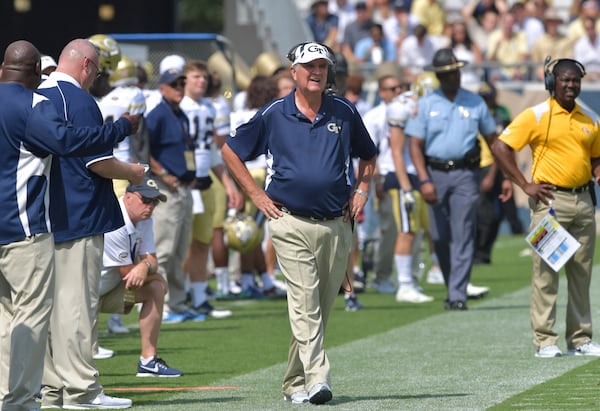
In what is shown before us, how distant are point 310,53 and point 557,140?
2692mm

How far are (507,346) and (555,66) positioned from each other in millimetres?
2217

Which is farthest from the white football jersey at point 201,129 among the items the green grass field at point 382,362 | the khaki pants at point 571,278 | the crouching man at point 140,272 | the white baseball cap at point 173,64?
the khaki pants at point 571,278

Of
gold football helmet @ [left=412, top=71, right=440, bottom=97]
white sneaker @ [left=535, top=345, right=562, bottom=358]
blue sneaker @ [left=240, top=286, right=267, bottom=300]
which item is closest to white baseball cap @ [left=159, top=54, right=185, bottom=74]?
blue sneaker @ [left=240, top=286, right=267, bottom=300]

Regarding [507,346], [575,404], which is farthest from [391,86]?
[575,404]

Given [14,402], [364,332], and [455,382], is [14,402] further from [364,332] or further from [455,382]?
[364,332]

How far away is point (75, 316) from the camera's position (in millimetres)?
8508

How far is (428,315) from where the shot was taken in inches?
546

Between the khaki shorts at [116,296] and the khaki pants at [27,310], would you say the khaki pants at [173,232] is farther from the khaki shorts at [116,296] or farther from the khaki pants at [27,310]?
the khaki pants at [27,310]

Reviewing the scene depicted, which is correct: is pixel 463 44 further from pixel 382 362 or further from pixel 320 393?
pixel 320 393

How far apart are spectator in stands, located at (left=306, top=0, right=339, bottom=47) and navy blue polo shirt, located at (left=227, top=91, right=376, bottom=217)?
17.8m

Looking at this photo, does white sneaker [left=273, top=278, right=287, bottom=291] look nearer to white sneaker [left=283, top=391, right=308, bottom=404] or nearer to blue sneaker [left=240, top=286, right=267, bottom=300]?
blue sneaker [left=240, top=286, right=267, bottom=300]

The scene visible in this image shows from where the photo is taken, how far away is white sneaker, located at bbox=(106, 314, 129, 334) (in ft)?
41.9

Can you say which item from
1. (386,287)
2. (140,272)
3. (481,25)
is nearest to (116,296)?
(140,272)

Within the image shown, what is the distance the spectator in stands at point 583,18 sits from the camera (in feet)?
84.1
